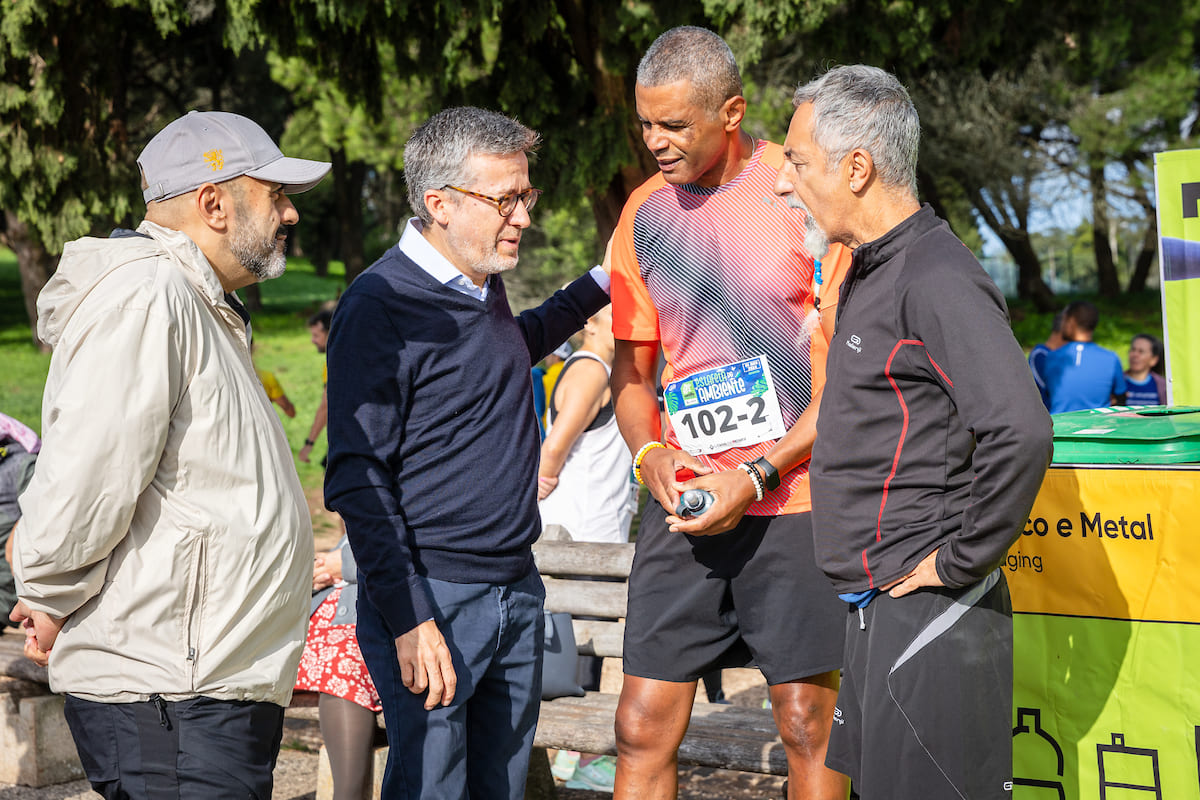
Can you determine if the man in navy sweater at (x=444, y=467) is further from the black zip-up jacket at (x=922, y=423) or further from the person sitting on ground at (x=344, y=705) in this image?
the person sitting on ground at (x=344, y=705)

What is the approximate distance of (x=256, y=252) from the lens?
102 inches

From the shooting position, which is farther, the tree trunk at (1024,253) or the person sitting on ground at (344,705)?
the tree trunk at (1024,253)

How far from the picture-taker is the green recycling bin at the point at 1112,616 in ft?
10.2

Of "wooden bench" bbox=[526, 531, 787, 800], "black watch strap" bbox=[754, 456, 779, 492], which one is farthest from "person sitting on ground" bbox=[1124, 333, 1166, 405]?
"black watch strap" bbox=[754, 456, 779, 492]

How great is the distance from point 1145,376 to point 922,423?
8.89 m

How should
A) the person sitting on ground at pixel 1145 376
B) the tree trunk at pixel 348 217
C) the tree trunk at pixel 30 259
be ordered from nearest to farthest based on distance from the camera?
1. the person sitting on ground at pixel 1145 376
2. the tree trunk at pixel 30 259
3. the tree trunk at pixel 348 217

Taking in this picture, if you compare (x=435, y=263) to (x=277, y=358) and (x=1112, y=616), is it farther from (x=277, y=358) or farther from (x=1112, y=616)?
(x=277, y=358)

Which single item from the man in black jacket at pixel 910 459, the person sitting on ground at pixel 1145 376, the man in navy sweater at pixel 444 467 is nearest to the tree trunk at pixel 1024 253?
the person sitting on ground at pixel 1145 376

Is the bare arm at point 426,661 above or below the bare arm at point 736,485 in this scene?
below

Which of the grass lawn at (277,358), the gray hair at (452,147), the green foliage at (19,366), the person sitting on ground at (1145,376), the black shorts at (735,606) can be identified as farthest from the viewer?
the green foliage at (19,366)

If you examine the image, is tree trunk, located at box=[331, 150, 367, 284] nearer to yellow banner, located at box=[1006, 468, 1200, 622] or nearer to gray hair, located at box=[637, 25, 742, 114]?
gray hair, located at box=[637, 25, 742, 114]

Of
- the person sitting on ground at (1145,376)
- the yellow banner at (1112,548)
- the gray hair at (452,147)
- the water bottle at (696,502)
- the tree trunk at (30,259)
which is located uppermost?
the tree trunk at (30,259)

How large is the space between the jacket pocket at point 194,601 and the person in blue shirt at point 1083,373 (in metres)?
8.14

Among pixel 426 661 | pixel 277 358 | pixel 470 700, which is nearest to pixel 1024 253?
pixel 277 358
